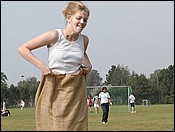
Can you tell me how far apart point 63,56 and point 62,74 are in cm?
20

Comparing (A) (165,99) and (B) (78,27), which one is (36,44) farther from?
(A) (165,99)

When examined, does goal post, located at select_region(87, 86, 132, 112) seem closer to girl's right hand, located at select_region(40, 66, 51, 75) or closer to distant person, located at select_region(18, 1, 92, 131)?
distant person, located at select_region(18, 1, 92, 131)

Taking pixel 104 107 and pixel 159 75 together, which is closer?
pixel 104 107

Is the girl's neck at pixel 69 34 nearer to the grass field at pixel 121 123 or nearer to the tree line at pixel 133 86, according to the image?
the grass field at pixel 121 123

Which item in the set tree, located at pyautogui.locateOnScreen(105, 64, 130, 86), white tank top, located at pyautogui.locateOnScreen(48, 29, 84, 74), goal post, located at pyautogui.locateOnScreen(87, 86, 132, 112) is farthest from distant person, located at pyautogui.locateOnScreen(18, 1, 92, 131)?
tree, located at pyautogui.locateOnScreen(105, 64, 130, 86)

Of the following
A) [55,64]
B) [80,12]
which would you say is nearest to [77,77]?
[55,64]

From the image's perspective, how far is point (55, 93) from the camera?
553 centimetres

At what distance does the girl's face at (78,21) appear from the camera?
5461mm

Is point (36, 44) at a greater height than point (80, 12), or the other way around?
point (80, 12)

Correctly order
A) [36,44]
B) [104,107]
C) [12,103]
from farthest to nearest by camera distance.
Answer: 1. [12,103]
2. [104,107]
3. [36,44]

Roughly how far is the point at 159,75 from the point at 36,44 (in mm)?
129144

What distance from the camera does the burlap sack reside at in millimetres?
5434

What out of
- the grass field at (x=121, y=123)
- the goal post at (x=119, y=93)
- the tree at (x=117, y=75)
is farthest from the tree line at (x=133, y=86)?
the grass field at (x=121, y=123)

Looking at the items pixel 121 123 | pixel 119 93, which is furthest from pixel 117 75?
pixel 121 123
